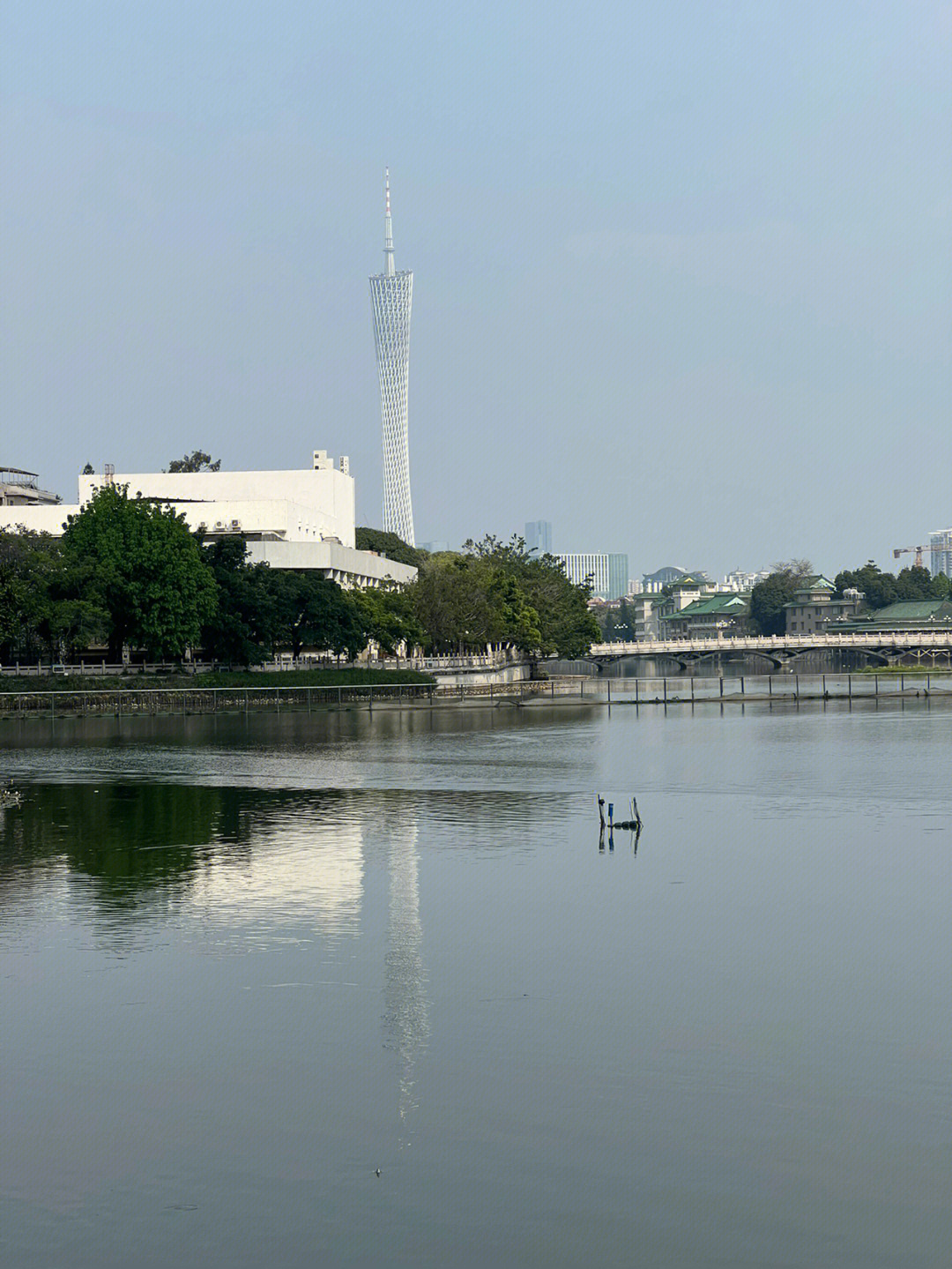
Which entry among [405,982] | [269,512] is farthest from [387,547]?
[405,982]

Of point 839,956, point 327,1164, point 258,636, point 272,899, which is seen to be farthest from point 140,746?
point 327,1164

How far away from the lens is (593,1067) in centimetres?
1695

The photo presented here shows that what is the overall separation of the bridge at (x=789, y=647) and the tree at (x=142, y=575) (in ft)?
269

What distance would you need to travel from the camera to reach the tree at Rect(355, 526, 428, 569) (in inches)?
6954

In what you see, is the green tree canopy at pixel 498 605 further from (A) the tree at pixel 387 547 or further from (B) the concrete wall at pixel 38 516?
(B) the concrete wall at pixel 38 516

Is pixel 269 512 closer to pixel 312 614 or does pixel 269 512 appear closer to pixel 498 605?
pixel 498 605

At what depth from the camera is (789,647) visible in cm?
17450

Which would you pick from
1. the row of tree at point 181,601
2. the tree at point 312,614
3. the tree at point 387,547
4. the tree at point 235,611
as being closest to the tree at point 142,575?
the row of tree at point 181,601

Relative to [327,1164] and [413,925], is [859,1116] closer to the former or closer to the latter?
[327,1164]

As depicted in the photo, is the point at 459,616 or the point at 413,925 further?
the point at 459,616

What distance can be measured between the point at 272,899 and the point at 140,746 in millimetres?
42365

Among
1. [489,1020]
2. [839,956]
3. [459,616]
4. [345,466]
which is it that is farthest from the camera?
[345,466]

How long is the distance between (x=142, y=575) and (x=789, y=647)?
A: 336 ft

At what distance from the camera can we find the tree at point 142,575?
3455 inches
